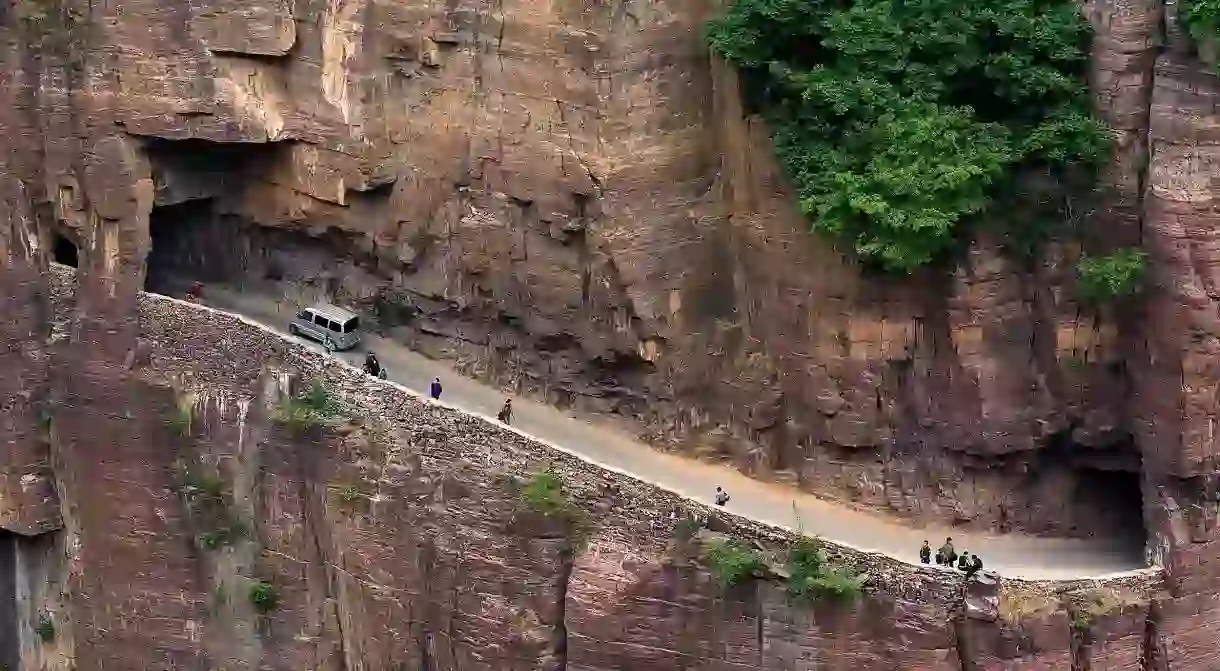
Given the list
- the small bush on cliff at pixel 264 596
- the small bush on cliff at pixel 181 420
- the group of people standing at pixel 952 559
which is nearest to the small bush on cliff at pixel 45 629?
the small bush on cliff at pixel 264 596

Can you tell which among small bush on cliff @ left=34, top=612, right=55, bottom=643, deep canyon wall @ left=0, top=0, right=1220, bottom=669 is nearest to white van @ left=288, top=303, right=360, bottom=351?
deep canyon wall @ left=0, top=0, right=1220, bottom=669

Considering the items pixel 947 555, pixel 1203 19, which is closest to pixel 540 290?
pixel 947 555

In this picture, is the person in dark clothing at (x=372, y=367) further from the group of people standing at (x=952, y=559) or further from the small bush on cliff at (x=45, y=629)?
the group of people standing at (x=952, y=559)

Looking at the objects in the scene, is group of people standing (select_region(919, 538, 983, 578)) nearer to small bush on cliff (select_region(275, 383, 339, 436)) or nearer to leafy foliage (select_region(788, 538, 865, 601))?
leafy foliage (select_region(788, 538, 865, 601))

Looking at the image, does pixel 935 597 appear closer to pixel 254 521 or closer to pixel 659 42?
pixel 659 42

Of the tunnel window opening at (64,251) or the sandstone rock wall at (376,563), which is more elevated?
the tunnel window opening at (64,251)

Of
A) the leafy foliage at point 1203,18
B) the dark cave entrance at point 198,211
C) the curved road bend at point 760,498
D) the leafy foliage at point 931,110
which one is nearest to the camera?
the leafy foliage at point 1203,18

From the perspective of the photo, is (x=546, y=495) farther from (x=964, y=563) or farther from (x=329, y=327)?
(x=964, y=563)
